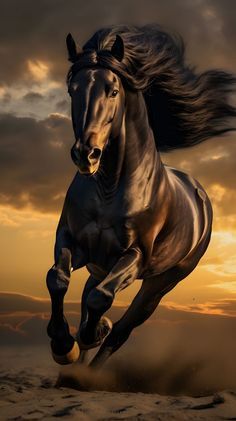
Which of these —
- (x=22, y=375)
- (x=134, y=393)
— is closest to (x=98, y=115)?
(x=134, y=393)

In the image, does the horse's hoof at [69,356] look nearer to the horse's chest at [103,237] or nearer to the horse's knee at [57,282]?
the horse's knee at [57,282]

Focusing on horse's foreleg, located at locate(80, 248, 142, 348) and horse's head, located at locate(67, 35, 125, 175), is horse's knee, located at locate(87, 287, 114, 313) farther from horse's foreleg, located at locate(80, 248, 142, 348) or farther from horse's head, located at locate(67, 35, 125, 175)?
horse's head, located at locate(67, 35, 125, 175)

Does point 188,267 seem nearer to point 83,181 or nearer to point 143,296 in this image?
point 143,296

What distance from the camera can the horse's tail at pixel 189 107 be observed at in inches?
300

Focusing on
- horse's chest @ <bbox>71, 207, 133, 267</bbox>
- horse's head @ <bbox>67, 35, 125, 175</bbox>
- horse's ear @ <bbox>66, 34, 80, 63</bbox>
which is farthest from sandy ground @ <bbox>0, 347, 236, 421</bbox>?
horse's ear @ <bbox>66, 34, 80, 63</bbox>

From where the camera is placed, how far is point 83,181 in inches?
266

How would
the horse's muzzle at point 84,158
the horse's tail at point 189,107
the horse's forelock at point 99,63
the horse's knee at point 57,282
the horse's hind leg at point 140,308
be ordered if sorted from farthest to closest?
the horse's hind leg at point 140,308
the horse's tail at point 189,107
the horse's knee at point 57,282
the horse's forelock at point 99,63
the horse's muzzle at point 84,158

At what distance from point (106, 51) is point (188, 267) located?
3.42 meters

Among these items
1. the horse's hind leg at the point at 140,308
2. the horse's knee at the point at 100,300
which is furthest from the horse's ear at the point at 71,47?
the horse's hind leg at the point at 140,308

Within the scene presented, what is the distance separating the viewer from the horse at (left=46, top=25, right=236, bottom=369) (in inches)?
238

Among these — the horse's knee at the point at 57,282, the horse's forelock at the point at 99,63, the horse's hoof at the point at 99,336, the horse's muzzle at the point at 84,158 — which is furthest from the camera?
the horse's hoof at the point at 99,336

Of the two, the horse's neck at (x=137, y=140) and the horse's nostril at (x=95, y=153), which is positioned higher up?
the horse's neck at (x=137, y=140)

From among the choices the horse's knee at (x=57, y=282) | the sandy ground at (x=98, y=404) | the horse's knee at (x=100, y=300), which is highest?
the horse's knee at (x=57, y=282)

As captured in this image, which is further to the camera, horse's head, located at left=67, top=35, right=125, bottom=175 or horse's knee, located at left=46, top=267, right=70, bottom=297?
horse's knee, located at left=46, top=267, right=70, bottom=297
